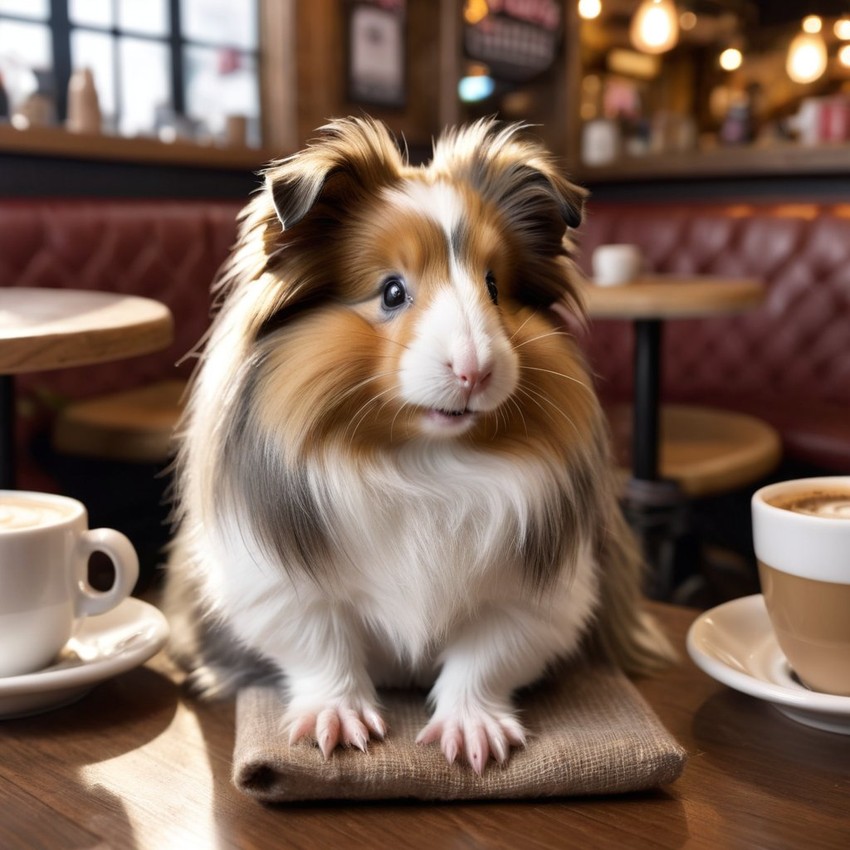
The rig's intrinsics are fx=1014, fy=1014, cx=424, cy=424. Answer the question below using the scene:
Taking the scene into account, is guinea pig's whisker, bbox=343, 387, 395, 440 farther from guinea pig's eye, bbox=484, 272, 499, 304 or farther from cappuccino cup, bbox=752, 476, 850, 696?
cappuccino cup, bbox=752, 476, 850, 696

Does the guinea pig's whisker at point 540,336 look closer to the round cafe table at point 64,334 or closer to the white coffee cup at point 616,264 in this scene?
the round cafe table at point 64,334

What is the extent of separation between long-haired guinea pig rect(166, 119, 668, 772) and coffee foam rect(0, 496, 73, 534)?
0.50 ft

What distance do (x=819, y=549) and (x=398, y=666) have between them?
44 cm

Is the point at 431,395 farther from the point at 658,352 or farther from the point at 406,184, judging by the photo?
the point at 658,352

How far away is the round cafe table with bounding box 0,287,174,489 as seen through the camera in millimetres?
1168

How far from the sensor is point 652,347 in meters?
2.63

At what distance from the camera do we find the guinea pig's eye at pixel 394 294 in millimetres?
951

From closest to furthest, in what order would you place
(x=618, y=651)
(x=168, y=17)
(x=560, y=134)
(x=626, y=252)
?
1. (x=618, y=651)
2. (x=626, y=252)
3. (x=168, y=17)
4. (x=560, y=134)

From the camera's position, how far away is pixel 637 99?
556 cm

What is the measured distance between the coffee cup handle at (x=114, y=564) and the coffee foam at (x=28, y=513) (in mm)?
39

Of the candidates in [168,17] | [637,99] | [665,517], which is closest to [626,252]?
[665,517]

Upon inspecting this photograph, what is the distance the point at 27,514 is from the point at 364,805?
1.58 ft

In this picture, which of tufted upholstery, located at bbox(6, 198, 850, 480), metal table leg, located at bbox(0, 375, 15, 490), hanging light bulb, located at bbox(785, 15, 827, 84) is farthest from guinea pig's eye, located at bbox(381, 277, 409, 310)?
hanging light bulb, located at bbox(785, 15, 827, 84)

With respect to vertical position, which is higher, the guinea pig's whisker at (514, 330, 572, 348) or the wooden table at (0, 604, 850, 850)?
the guinea pig's whisker at (514, 330, 572, 348)
